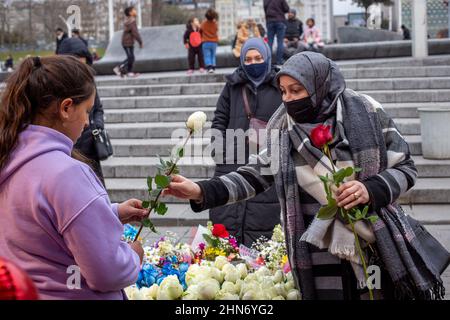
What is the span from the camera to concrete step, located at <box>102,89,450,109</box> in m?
11.7

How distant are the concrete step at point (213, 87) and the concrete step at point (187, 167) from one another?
3077mm

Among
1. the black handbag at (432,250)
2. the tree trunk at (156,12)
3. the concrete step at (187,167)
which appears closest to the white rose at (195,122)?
the black handbag at (432,250)

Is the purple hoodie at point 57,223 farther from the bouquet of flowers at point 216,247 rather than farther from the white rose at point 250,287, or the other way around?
the bouquet of flowers at point 216,247

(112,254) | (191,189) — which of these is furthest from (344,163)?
(112,254)

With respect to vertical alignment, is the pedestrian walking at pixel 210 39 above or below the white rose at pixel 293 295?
above

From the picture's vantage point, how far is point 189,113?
1180 cm

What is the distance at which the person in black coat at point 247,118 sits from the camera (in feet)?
17.9

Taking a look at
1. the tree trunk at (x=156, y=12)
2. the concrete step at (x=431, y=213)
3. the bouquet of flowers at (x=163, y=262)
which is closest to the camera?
the bouquet of flowers at (x=163, y=262)

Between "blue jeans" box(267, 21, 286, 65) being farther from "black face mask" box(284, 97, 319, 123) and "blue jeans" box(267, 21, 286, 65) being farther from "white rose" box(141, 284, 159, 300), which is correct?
"white rose" box(141, 284, 159, 300)

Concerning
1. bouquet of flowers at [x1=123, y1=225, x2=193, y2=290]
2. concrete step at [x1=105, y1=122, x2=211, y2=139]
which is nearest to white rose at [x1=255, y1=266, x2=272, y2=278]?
bouquet of flowers at [x1=123, y1=225, x2=193, y2=290]

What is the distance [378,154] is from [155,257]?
4.77 feet

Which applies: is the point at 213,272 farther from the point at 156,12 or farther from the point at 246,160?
the point at 156,12

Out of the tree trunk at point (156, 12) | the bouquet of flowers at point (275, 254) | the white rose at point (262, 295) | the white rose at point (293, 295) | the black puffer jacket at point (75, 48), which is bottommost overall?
the bouquet of flowers at point (275, 254)

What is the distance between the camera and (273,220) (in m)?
5.45
